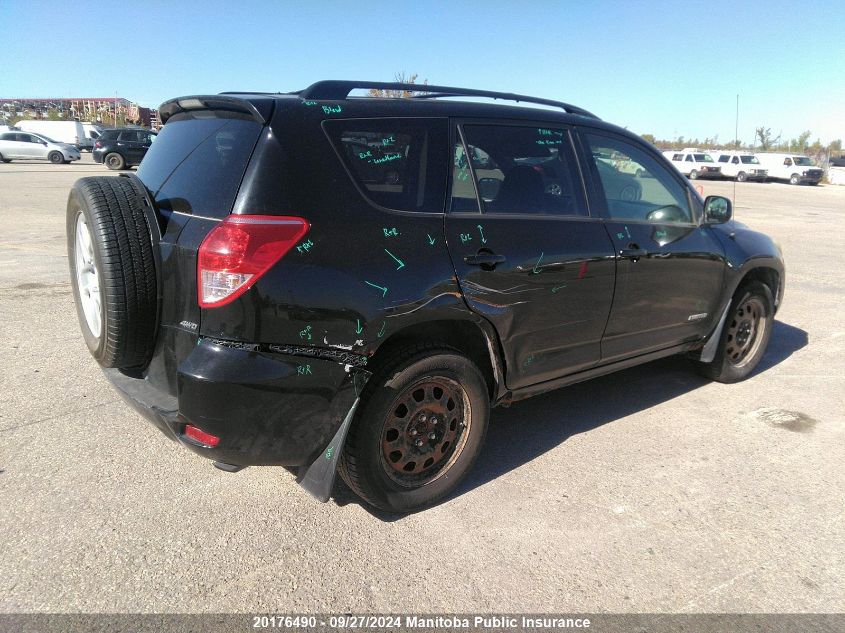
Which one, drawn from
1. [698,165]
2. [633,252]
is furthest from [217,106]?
[698,165]

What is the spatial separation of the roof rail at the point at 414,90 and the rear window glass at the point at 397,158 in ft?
0.76

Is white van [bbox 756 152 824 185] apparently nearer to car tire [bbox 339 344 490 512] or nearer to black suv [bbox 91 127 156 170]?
black suv [bbox 91 127 156 170]

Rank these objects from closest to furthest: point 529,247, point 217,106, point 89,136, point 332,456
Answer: point 332,456
point 217,106
point 529,247
point 89,136

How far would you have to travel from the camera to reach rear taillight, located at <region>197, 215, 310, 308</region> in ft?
7.59

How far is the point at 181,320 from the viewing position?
2.47 meters

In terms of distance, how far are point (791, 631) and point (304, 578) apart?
6.21 ft

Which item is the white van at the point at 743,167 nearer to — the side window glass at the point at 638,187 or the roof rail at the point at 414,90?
the side window glass at the point at 638,187

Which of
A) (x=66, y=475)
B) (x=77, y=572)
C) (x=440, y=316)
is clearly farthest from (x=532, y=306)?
(x=66, y=475)

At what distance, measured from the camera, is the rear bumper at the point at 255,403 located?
236cm

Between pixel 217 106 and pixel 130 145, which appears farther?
pixel 130 145

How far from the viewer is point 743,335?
484 centimetres

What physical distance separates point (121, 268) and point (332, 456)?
3.83 ft

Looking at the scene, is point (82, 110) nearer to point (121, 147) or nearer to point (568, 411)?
point (121, 147)

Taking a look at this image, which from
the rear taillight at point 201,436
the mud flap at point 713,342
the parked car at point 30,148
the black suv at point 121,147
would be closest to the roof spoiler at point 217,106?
the rear taillight at point 201,436
